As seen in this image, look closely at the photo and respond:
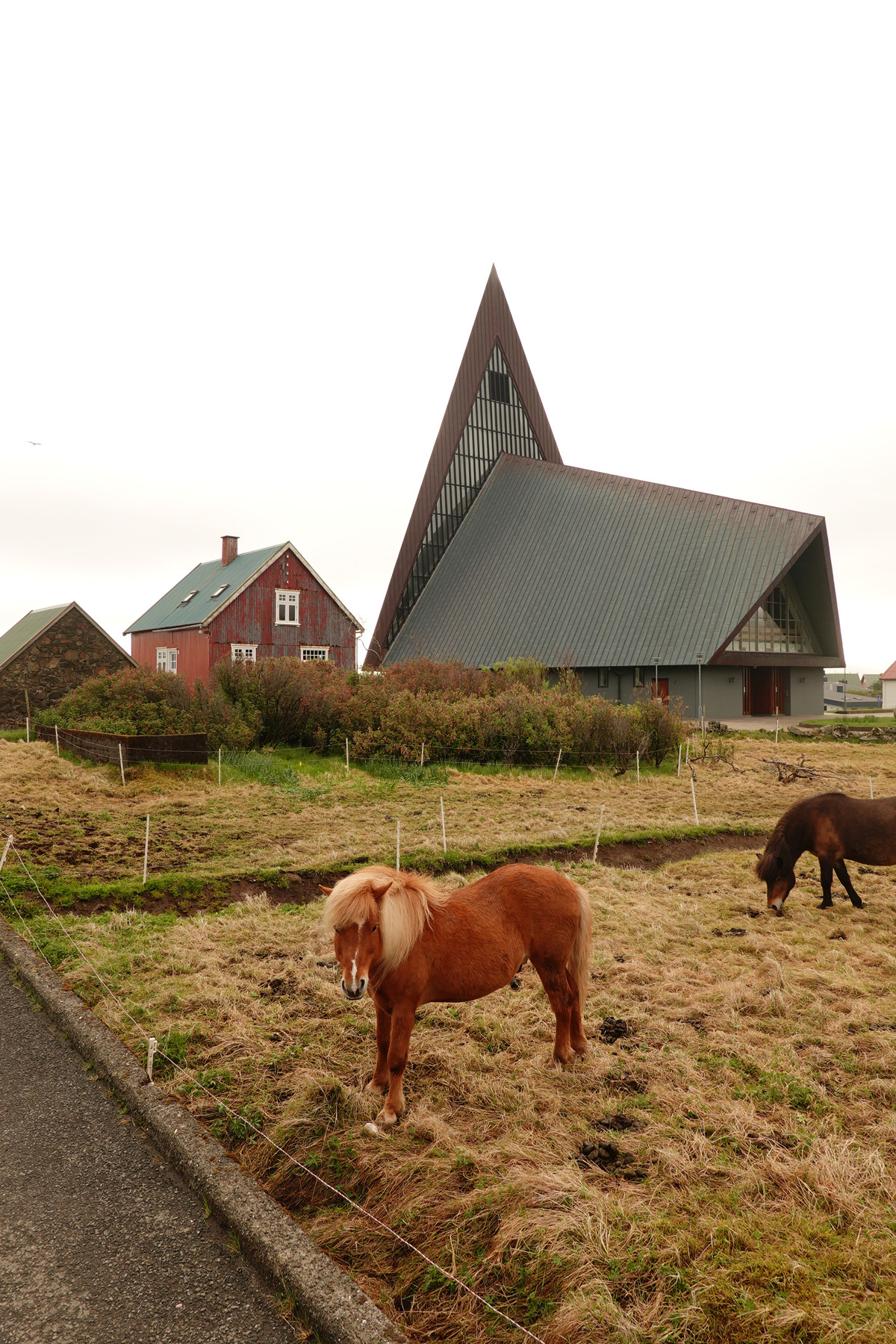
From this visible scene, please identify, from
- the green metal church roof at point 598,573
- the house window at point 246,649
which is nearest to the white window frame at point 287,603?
the house window at point 246,649

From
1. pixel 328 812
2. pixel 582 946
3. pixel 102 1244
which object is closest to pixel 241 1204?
pixel 102 1244

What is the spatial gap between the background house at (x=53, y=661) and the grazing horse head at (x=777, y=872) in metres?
24.8

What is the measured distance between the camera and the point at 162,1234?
343cm

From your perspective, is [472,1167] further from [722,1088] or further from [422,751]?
[422,751]

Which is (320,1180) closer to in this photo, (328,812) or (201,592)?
(328,812)

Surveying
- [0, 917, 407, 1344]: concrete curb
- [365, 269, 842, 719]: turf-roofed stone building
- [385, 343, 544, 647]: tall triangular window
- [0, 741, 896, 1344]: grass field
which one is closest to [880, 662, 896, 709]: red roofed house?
[365, 269, 842, 719]: turf-roofed stone building

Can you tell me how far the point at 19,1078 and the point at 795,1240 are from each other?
14.0ft

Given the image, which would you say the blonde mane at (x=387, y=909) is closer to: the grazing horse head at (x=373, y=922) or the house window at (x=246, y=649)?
the grazing horse head at (x=373, y=922)

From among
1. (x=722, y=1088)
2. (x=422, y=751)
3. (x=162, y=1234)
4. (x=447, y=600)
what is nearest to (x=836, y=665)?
(x=447, y=600)

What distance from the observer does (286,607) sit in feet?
104

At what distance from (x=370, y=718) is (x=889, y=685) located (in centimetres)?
5630

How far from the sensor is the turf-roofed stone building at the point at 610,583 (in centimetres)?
3089

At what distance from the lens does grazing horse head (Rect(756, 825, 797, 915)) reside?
7898mm

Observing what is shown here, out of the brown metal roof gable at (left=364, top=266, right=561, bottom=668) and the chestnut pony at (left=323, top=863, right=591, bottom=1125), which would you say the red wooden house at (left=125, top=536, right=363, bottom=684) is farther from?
the chestnut pony at (left=323, top=863, right=591, bottom=1125)
